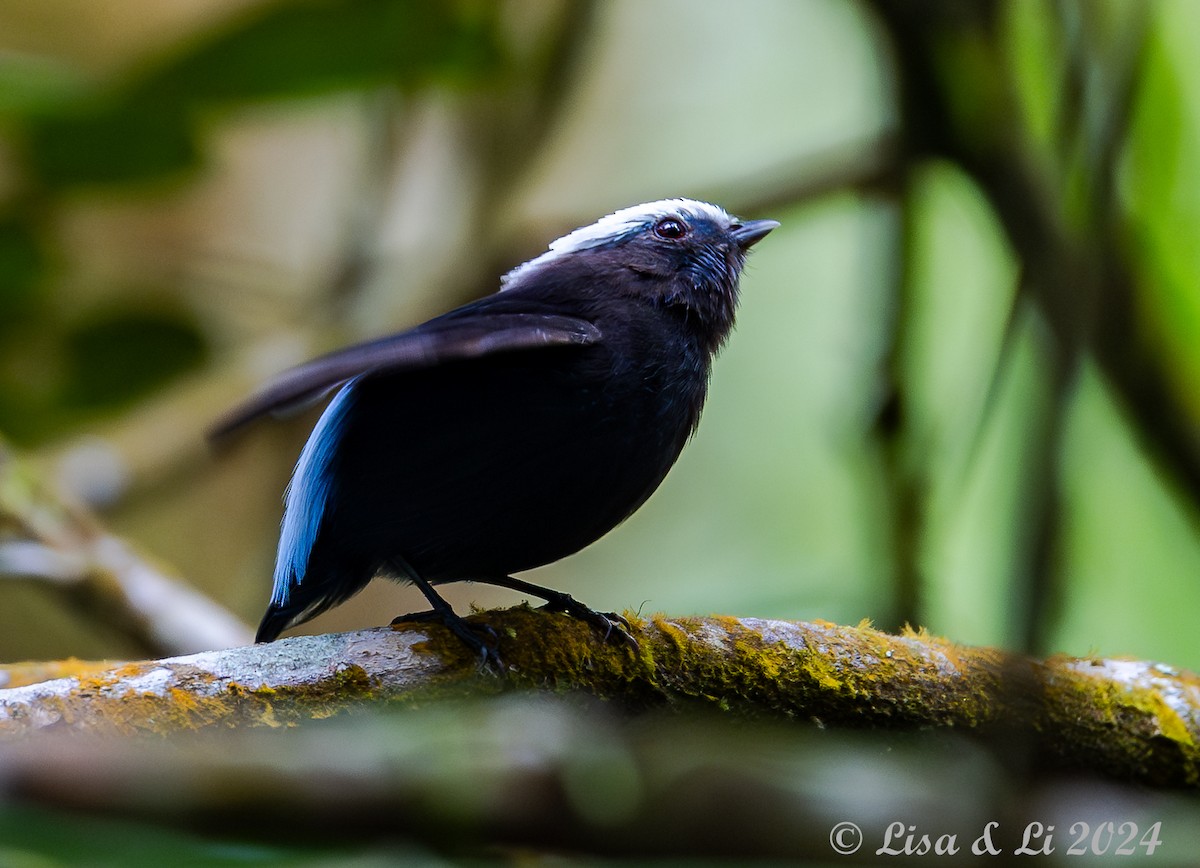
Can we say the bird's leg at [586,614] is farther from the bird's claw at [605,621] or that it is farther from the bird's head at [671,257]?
the bird's head at [671,257]

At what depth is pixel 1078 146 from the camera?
2551 millimetres

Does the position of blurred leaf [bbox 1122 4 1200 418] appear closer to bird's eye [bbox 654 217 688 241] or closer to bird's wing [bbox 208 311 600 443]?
bird's eye [bbox 654 217 688 241]

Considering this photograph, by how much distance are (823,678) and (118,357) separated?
3767mm

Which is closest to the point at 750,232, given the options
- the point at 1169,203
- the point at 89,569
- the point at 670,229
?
the point at 670,229

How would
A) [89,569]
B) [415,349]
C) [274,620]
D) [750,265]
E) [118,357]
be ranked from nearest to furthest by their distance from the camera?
[415,349], [274,620], [750,265], [89,569], [118,357]

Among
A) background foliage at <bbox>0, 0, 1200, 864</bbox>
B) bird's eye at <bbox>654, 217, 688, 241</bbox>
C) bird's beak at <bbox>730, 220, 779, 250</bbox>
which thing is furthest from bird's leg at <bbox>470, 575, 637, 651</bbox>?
bird's beak at <bbox>730, 220, 779, 250</bbox>

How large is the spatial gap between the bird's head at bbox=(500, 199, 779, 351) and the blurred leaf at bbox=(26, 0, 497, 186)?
1.67 m

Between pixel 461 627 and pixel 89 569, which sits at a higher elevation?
pixel 461 627

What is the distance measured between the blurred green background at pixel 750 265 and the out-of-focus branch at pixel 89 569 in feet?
0.43

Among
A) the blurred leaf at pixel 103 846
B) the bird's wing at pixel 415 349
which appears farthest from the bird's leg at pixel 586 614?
the blurred leaf at pixel 103 846

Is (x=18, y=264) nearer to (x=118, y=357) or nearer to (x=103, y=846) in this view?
(x=118, y=357)

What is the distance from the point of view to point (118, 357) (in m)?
4.89

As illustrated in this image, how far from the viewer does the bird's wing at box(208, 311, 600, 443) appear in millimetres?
1631

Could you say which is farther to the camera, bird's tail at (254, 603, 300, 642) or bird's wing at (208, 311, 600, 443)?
bird's tail at (254, 603, 300, 642)
